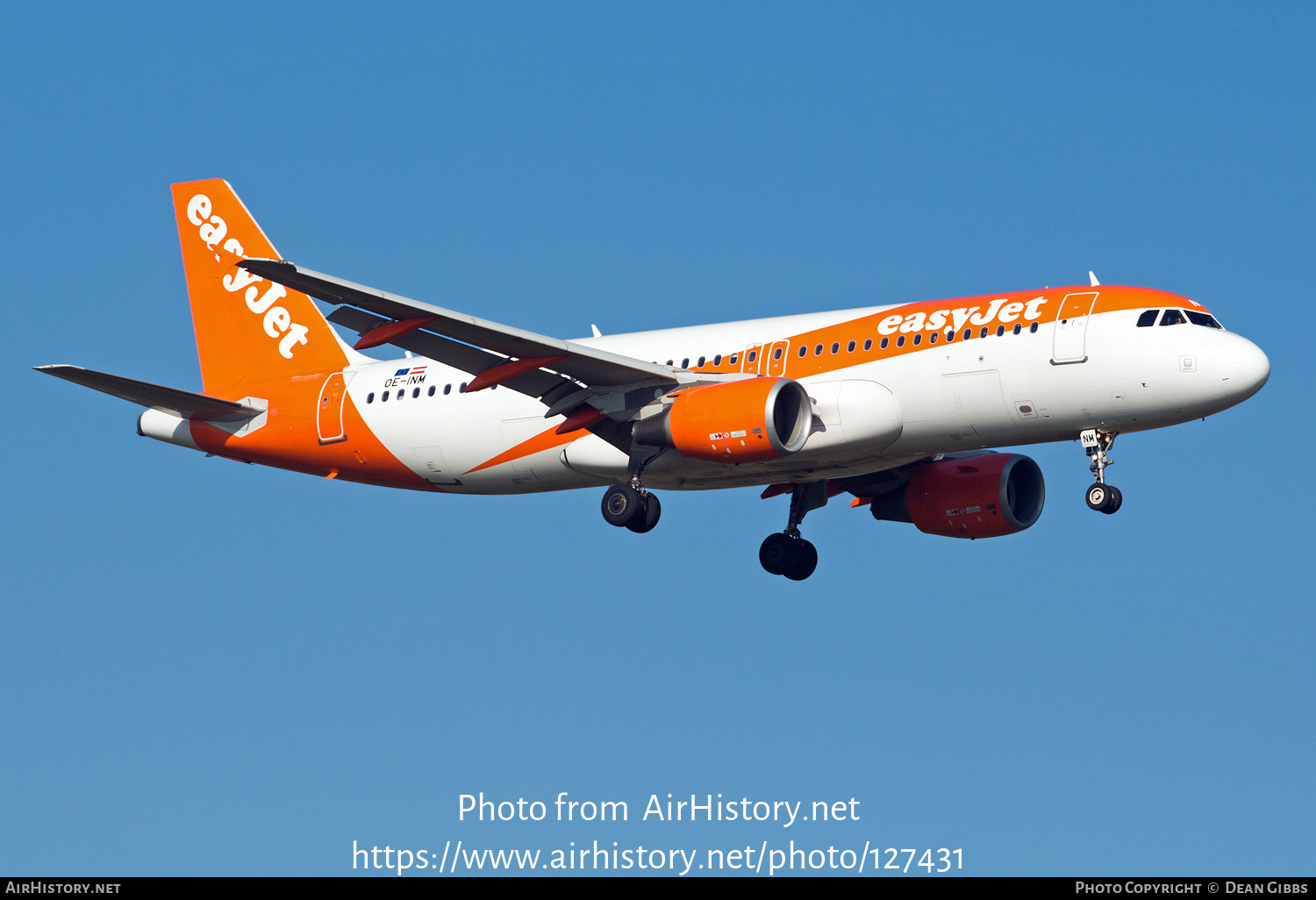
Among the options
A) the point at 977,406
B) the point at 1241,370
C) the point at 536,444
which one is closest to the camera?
the point at 1241,370

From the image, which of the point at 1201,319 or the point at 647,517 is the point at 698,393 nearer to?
the point at 647,517

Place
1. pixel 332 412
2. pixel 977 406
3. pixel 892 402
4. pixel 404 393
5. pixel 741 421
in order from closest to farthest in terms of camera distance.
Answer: pixel 977 406, pixel 741 421, pixel 892 402, pixel 404 393, pixel 332 412

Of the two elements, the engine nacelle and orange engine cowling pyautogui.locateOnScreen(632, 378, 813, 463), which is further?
the engine nacelle

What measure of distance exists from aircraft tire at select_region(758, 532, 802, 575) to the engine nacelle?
2.58m

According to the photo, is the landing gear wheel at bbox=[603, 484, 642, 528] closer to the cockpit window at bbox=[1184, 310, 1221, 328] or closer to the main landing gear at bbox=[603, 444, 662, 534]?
the main landing gear at bbox=[603, 444, 662, 534]

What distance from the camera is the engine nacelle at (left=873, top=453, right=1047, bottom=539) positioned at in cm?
4119

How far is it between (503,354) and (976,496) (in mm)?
11977

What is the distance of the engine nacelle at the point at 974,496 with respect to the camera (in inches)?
1622

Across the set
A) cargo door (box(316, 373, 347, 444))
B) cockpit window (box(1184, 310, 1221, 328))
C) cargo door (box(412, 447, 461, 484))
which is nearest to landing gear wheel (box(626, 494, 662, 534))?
cargo door (box(412, 447, 461, 484))

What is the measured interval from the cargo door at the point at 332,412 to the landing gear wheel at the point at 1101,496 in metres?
17.5

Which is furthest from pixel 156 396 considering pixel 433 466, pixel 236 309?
pixel 433 466

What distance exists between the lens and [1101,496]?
34.6 m

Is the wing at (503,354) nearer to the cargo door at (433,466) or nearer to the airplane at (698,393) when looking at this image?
the airplane at (698,393)

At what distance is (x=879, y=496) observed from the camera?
42562 millimetres
